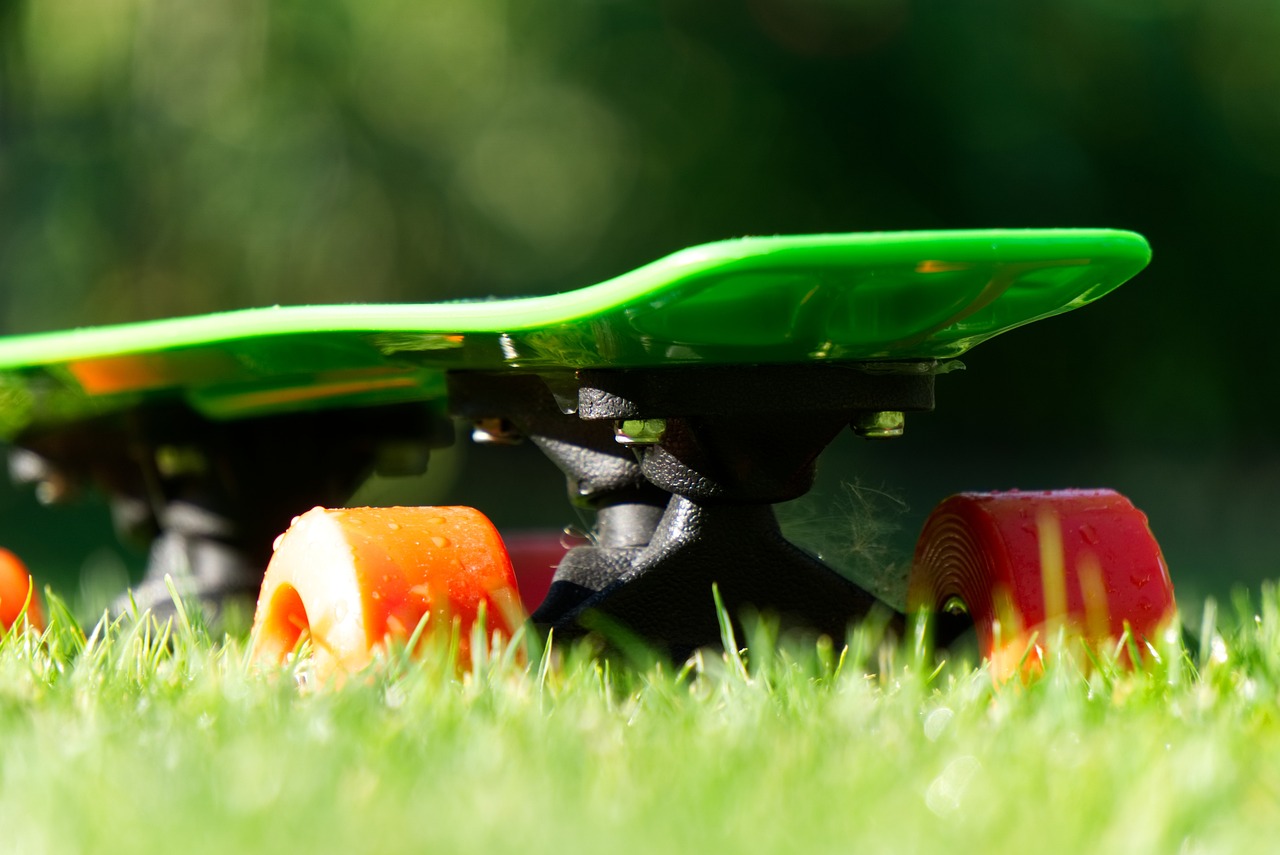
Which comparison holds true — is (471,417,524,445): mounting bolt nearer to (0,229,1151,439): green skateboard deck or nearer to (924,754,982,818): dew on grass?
(0,229,1151,439): green skateboard deck

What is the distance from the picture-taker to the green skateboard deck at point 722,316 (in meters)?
1.01

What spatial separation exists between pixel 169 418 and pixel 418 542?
75 cm

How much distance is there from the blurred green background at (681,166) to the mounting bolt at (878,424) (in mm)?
3442

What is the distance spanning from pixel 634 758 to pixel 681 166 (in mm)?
5407

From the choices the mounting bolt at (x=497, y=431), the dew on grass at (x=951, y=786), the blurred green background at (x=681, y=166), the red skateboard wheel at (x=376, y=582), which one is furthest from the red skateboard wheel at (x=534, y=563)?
the blurred green background at (x=681, y=166)

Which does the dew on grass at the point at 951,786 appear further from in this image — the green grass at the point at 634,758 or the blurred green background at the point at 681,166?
the blurred green background at the point at 681,166

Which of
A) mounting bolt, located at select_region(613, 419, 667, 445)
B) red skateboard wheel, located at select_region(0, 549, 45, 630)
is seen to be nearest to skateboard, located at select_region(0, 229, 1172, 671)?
mounting bolt, located at select_region(613, 419, 667, 445)

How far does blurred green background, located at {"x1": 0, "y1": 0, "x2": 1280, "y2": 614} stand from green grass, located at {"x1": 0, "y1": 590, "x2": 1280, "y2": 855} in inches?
144

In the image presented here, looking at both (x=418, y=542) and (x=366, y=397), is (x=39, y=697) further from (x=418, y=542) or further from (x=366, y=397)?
(x=366, y=397)

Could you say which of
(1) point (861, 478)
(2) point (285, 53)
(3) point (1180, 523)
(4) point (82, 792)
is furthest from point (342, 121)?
(4) point (82, 792)

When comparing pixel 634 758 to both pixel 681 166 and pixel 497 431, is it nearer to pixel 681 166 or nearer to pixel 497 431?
pixel 497 431

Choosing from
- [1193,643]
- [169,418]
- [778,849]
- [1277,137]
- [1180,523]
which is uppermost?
[1277,137]

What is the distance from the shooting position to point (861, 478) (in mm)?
1400

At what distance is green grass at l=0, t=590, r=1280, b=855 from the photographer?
27.3 inches
